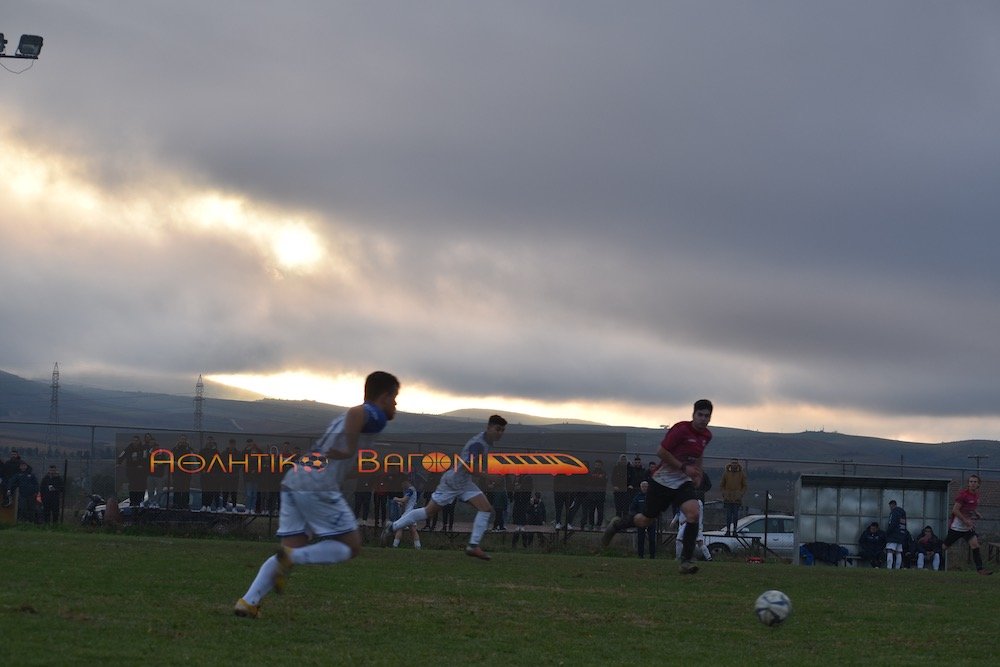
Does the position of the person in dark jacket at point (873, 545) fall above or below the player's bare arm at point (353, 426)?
below

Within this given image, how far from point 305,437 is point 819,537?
1302 cm

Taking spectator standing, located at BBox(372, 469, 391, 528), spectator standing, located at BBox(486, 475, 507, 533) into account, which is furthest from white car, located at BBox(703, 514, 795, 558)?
spectator standing, located at BBox(372, 469, 391, 528)

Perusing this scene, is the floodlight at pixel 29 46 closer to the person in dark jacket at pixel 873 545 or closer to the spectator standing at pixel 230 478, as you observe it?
the spectator standing at pixel 230 478

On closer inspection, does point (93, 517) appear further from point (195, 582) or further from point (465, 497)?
point (195, 582)

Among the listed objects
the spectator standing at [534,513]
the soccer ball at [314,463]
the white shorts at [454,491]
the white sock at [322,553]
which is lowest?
the spectator standing at [534,513]

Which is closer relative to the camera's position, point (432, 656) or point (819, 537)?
point (432, 656)

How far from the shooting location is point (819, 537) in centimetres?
2745

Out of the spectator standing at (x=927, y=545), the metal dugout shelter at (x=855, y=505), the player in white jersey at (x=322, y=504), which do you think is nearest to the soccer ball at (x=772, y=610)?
the player in white jersey at (x=322, y=504)

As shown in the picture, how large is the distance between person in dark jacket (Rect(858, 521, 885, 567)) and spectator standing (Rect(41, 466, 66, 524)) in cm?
1909

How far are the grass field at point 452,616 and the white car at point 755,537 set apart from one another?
12.5 meters

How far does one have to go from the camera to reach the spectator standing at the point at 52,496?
28734 mm

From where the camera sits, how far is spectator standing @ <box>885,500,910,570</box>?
27.0 metres

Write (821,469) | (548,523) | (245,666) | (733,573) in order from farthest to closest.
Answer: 1. (821,469)
2. (548,523)
3. (733,573)
4. (245,666)

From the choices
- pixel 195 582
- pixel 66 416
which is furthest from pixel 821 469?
pixel 66 416
